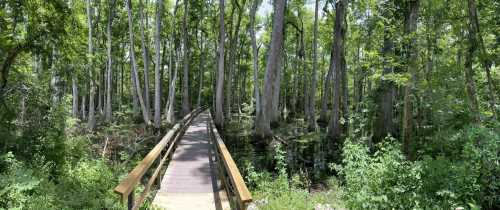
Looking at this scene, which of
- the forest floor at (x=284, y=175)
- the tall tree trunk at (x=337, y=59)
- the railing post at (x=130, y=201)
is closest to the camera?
the railing post at (x=130, y=201)

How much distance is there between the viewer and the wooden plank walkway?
18.1 ft

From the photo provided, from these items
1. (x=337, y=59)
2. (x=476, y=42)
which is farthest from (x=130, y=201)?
(x=337, y=59)

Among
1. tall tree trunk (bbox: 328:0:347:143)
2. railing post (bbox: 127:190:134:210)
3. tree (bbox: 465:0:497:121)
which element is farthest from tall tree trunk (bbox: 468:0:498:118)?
tall tree trunk (bbox: 328:0:347:143)

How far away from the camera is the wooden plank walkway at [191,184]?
218 inches

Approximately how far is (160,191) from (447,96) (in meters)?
6.95

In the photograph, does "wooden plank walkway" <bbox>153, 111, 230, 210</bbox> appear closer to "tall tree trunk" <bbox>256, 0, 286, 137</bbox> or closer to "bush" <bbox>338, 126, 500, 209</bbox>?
"bush" <bbox>338, 126, 500, 209</bbox>

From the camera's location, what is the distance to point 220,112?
19.8 m

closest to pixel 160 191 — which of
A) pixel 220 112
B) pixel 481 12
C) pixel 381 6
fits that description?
pixel 481 12

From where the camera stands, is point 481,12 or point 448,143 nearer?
point 448,143

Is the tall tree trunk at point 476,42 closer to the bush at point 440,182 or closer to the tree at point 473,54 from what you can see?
the tree at point 473,54

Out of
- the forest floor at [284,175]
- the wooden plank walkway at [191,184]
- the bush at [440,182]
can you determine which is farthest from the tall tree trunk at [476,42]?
the wooden plank walkway at [191,184]

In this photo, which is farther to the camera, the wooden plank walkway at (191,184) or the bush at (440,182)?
the wooden plank walkway at (191,184)

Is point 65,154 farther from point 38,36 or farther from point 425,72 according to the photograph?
point 425,72

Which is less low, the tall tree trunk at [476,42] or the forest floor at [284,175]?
the tall tree trunk at [476,42]
